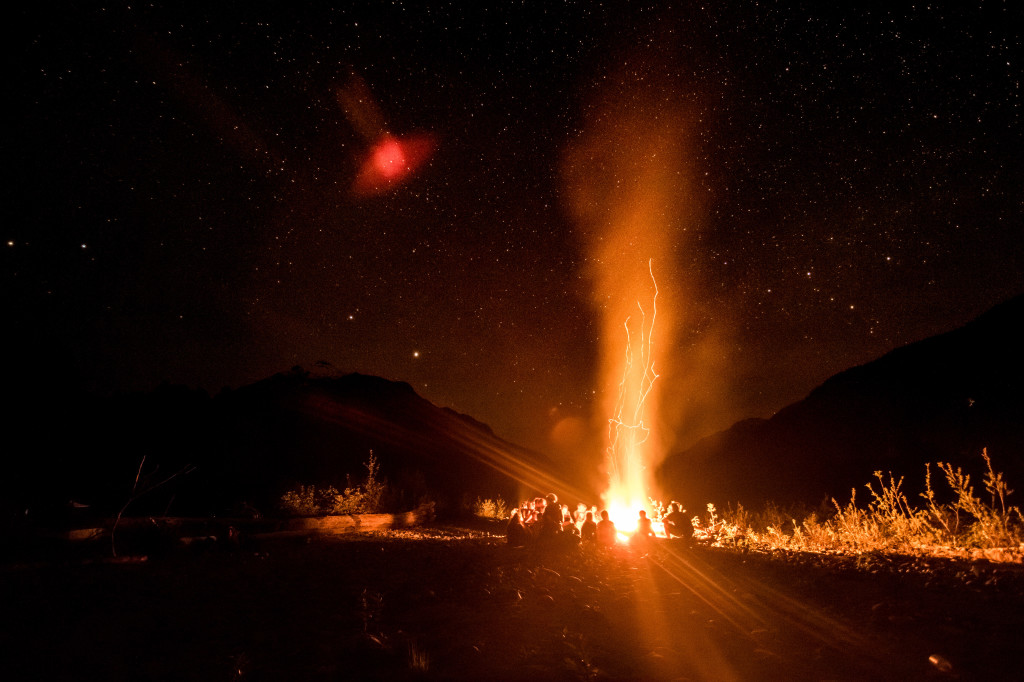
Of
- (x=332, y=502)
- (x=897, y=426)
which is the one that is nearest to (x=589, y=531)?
(x=332, y=502)

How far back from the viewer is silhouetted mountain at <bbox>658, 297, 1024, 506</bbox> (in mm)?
27469

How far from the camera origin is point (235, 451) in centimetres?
2998

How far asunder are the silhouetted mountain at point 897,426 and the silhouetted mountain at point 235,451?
1725cm

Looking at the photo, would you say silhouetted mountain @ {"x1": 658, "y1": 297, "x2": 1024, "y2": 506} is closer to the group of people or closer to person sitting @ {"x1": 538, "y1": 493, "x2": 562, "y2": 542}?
the group of people

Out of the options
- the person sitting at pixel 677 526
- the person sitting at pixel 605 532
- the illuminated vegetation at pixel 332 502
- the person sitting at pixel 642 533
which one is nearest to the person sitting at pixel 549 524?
the person sitting at pixel 605 532

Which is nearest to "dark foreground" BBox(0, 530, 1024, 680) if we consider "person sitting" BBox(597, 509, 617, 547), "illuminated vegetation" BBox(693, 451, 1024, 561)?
"illuminated vegetation" BBox(693, 451, 1024, 561)

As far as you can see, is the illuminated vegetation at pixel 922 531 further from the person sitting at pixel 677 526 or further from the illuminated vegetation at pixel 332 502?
the illuminated vegetation at pixel 332 502

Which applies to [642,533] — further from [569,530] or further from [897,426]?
[897,426]

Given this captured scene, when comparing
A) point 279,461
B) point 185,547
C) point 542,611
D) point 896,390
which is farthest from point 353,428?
point 896,390

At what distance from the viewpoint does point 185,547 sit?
8.47 meters

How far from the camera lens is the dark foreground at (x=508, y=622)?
3.56 metres

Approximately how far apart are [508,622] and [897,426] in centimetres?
3831

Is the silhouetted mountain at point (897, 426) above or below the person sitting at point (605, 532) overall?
above

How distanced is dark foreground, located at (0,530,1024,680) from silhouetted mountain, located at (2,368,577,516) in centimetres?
467
